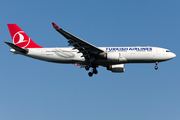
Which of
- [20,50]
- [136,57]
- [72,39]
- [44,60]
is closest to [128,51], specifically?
[136,57]

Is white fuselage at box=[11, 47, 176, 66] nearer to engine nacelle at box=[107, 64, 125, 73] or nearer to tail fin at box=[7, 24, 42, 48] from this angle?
tail fin at box=[7, 24, 42, 48]

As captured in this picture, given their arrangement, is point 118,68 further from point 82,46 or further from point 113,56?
point 82,46

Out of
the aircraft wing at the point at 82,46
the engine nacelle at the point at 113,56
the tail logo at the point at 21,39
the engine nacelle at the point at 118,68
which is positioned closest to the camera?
the aircraft wing at the point at 82,46

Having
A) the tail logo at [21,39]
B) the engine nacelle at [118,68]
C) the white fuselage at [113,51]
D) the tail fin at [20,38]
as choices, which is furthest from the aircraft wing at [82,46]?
the tail logo at [21,39]

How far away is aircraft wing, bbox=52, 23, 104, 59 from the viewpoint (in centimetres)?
3747

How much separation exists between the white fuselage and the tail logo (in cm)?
286

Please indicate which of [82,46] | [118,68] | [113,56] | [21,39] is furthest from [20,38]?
[118,68]

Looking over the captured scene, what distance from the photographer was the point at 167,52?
42531 millimetres

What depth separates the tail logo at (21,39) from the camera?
47.1 m

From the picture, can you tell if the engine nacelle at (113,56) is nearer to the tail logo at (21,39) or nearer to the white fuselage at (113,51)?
the white fuselage at (113,51)

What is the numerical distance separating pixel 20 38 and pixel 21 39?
0.25 metres

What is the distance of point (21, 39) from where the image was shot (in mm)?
47469

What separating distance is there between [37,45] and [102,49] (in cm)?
1062

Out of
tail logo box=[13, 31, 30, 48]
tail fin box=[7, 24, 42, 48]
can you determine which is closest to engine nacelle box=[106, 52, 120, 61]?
tail fin box=[7, 24, 42, 48]
